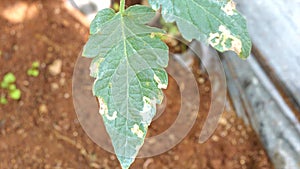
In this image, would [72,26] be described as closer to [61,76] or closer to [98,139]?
[61,76]

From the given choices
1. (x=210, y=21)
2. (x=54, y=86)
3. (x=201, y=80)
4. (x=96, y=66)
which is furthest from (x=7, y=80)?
(x=210, y=21)

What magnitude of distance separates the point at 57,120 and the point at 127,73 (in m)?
0.77

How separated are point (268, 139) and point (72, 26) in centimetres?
78

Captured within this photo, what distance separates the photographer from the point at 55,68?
1.78 m

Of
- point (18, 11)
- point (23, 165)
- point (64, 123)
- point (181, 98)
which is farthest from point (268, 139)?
point (18, 11)

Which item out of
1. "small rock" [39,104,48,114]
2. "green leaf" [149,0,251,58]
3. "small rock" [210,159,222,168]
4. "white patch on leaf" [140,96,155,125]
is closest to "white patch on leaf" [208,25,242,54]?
"green leaf" [149,0,251,58]

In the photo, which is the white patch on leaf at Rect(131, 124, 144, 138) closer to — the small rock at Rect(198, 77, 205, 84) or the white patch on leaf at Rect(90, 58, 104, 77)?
the white patch on leaf at Rect(90, 58, 104, 77)

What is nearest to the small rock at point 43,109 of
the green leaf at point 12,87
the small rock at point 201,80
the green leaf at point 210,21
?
the green leaf at point 12,87

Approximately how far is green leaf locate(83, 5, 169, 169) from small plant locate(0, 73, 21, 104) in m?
0.80

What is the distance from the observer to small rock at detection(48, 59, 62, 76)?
178 cm

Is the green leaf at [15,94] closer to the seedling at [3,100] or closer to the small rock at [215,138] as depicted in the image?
the seedling at [3,100]

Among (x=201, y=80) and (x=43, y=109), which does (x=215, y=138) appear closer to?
(x=201, y=80)

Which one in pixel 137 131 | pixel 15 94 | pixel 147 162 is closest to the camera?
pixel 137 131

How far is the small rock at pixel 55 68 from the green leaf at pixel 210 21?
89cm
